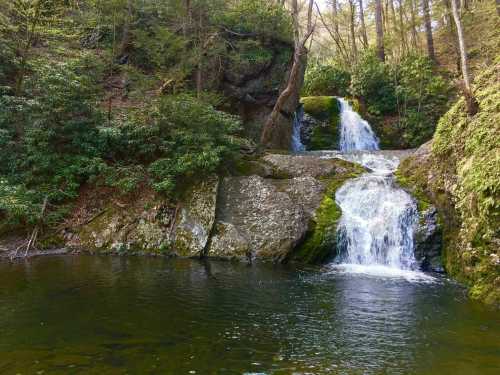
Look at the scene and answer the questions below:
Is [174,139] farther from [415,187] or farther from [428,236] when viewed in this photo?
[428,236]

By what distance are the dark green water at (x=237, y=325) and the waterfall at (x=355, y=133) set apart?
12040mm

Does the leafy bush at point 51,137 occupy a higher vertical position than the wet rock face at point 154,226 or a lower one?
higher

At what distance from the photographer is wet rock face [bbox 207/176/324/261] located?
1095 centimetres

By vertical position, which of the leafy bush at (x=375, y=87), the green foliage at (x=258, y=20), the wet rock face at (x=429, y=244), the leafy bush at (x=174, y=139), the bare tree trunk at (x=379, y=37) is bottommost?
the wet rock face at (x=429, y=244)

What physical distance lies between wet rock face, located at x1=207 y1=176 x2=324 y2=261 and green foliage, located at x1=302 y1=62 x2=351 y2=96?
13.2 m

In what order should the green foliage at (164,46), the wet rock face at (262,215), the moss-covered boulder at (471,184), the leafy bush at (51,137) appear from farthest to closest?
the green foliage at (164,46), the leafy bush at (51,137), the wet rock face at (262,215), the moss-covered boulder at (471,184)

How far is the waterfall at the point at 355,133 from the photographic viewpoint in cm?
2012

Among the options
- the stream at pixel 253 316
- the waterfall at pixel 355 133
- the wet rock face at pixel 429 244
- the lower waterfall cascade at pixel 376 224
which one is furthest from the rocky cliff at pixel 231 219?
the waterfall at pixel 355 133

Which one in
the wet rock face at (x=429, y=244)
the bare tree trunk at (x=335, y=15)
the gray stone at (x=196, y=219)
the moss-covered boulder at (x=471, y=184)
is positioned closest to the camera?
the moss-covered boulder at (x=471, y=184)

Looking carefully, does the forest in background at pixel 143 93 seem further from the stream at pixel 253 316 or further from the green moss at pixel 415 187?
the stream at pixel 253 316

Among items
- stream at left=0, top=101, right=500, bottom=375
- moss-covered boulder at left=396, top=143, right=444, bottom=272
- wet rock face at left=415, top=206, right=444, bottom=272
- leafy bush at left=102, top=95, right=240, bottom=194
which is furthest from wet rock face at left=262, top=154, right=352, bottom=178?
wet rock face at left=415, top=206, right=444, bottom=272

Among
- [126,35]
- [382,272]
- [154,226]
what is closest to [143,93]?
[154,226]

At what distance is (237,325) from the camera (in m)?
6.00

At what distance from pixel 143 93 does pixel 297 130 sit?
9504 mm
